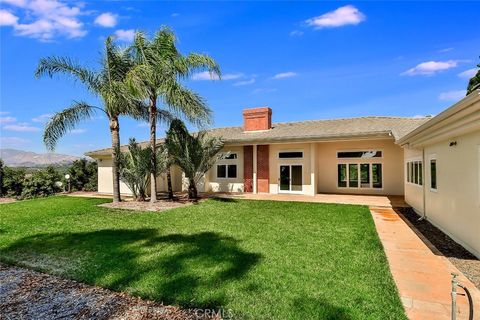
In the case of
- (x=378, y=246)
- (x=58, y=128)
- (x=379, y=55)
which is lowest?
(x=378, y=246)

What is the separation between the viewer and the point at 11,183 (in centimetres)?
2159

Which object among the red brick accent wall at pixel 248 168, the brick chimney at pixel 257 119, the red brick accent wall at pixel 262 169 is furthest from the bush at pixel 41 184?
the red brick accent wall at pixel 262 169

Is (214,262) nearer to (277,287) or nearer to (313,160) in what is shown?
(277,287)

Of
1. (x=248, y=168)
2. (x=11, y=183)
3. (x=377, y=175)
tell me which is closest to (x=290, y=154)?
(x=248, y=168)

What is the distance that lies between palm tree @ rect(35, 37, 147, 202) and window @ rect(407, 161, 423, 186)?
12.8 metres

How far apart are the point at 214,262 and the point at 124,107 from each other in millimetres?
10989

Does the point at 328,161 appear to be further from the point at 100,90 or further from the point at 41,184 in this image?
the point at 41,184

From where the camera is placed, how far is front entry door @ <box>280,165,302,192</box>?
1961cm

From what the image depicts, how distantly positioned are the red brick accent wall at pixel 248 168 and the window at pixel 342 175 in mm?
6034

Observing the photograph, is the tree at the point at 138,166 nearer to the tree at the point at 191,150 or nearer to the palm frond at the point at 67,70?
the tree at the point at 191,150

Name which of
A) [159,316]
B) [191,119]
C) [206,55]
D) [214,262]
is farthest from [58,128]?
[159,316]

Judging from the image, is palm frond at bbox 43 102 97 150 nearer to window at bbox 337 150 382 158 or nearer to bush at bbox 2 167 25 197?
bush at bbox 2 167 25 197

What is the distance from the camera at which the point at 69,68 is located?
1431 centimetres

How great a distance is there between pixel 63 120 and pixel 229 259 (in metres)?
12.3
